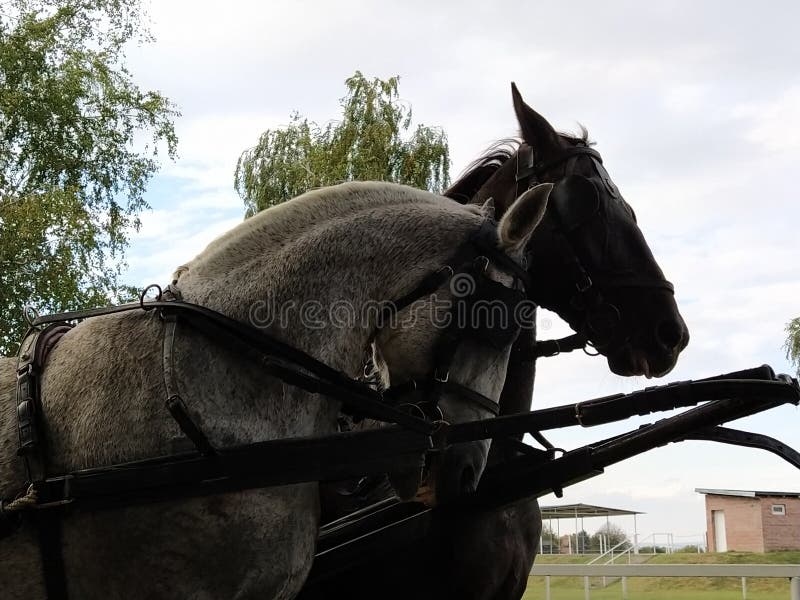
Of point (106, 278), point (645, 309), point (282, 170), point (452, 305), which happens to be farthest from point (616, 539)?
point (452, 305)

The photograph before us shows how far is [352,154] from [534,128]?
45.7 feet

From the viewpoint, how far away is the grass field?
44.8 ft

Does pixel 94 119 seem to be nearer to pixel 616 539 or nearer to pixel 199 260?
pixel 199 260

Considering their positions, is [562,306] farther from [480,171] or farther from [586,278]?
[480,171]

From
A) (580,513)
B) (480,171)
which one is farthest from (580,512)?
(480,171)

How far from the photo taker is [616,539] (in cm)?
2809

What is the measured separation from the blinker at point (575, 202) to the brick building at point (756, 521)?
2254cm

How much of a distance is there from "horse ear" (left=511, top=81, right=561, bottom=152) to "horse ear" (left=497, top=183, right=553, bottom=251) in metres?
1.85

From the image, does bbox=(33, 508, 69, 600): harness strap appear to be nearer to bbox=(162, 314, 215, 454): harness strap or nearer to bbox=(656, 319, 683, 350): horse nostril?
bbox=(162, 314, 215, 454): harness strap

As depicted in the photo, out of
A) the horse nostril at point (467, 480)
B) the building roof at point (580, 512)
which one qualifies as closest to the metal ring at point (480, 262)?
the horse nostril at point (467, 480)

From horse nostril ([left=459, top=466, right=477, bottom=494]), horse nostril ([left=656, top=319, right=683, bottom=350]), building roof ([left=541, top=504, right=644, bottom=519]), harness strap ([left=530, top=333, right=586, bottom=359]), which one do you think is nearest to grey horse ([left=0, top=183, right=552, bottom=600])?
horse nostril ([left=459, top=466, right=477, bottom=494])

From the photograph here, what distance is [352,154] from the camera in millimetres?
18609

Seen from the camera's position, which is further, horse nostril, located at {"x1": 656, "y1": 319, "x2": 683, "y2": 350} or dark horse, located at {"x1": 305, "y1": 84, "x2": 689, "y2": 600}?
horse nostril, located at {"x1": 656, "y1": 319, "x2": 683, "y2": 350}

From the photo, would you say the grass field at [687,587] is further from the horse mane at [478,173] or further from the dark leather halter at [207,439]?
the dark leather halter at [207,439]
